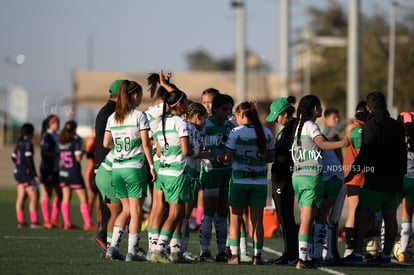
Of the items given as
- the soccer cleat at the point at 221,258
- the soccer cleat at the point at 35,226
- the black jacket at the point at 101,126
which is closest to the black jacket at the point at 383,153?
the soccer cleat at the point at 221,258

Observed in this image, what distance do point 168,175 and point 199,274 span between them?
5.39ft

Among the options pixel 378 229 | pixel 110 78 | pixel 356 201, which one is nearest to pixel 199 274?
pixel 356 201

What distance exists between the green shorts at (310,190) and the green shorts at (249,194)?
0.60 m

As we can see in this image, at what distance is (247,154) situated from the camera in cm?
1392

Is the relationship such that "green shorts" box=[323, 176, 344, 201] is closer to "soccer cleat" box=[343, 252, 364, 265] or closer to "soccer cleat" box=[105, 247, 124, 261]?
"soccer cleat" box=[343, 252, 364, 265]

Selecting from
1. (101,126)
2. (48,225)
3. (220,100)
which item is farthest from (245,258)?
(48,225)

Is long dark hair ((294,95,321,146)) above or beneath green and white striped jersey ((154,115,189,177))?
above

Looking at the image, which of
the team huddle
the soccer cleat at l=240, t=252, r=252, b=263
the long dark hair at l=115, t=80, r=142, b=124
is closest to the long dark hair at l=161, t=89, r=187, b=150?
the team huddle

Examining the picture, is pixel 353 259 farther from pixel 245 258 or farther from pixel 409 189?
pixel 409 189

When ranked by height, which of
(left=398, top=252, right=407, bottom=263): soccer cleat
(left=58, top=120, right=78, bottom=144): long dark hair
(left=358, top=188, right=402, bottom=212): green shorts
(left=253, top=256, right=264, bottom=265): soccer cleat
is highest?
(left=58, top=120, right=78, bottom=144): long dark hair

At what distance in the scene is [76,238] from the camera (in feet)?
59.9

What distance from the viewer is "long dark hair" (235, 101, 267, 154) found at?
13.8m

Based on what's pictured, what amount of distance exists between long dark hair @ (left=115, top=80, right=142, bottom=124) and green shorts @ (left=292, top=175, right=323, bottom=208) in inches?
90.0

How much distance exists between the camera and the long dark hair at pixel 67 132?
69.3 ft
